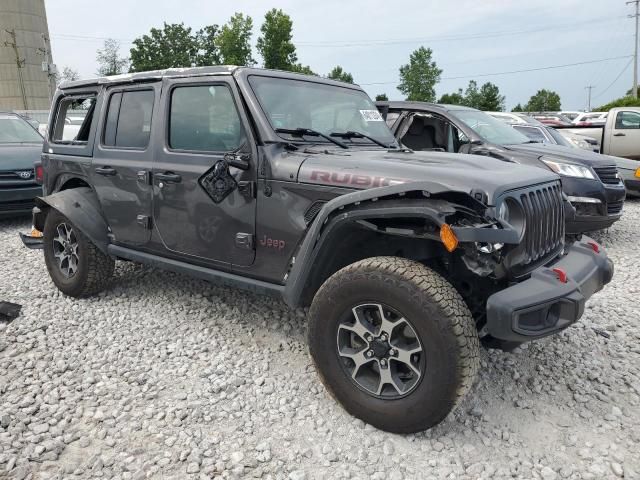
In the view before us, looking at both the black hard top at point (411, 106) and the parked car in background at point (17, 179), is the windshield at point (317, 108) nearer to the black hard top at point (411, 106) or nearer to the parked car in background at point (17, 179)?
the black hard top at point (411, 106)

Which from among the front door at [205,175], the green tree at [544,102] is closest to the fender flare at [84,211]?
the front door at [205,175]

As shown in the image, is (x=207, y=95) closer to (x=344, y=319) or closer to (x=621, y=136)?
(x=344, y=319)

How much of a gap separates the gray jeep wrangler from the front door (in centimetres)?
1

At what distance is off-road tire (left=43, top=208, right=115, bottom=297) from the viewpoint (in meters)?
4.42

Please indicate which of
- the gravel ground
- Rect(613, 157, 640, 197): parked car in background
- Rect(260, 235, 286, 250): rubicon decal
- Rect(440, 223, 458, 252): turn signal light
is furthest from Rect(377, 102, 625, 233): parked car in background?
Rect(440, 223, 458, 252): turn signal light

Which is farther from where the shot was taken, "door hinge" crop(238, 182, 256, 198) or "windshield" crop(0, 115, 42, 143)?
"windshield" crop(0, 115, 42, 143)

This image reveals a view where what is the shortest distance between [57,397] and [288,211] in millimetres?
1743

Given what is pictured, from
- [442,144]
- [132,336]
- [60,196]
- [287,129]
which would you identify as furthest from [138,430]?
[442,144]

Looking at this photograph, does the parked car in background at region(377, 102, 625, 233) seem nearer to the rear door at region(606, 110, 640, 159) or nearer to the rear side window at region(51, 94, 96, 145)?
the rear side window at region(51, 94, 96, 145)

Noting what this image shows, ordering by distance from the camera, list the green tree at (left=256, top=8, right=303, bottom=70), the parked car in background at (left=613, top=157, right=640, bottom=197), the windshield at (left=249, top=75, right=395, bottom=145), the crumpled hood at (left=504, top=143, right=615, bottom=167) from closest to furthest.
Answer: the windshield at (left=249, top=75, right=395, bottom=145) → the crumpled hood at (left=504, top=143, right=615, bottom=167) → the parked car in background at (left=613, top=157, right=640, bottom=197) → the green tree at (left=256, top=8, right=303, bottom=70)

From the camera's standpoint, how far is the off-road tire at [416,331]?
244cm

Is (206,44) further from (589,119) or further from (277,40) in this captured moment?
(589,119)

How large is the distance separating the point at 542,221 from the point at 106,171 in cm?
328

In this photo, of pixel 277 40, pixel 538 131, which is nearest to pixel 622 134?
pixel 538 131
